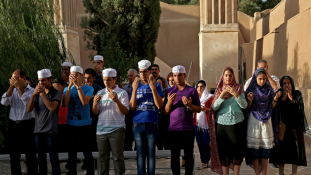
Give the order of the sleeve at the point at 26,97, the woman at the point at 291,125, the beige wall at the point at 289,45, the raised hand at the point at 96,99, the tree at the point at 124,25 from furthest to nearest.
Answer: the tree at the point at 124,25, the beige wall at the point at 289,45, the woman at the point at 291,125, the sleeve at the point at 26,97, the raised hand at the point at 96,99

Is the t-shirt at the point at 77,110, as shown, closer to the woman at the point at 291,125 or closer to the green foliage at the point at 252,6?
the woman at the point at 291,125

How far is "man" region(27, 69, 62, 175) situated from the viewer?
14.5 ft

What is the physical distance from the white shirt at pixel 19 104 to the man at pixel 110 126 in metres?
1.14

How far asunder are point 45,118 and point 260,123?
3.13m

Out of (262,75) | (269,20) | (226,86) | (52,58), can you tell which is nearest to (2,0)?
(52,58)

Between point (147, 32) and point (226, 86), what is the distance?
25.7ft

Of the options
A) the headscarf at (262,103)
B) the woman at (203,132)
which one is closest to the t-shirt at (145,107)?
the woman at (203,132)

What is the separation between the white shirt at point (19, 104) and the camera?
15.5 ft

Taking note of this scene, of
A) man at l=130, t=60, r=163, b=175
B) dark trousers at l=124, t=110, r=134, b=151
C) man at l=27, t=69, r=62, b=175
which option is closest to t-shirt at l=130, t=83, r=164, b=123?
man at l=130, t=60, r=163, b=175

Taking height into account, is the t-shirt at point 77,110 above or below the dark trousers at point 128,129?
above

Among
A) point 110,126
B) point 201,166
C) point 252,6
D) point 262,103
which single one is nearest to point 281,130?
point 262,103

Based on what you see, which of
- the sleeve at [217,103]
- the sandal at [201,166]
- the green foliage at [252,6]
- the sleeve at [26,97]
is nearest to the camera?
the sleeve at [217,103]

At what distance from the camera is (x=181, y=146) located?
14.5 feet

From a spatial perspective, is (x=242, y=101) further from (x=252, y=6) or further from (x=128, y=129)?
(x=252, y=6)
